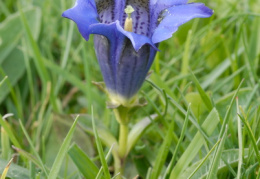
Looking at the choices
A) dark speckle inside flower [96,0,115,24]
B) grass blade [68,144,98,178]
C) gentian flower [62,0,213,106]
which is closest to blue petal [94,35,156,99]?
gentian flower [62,0,213,106]

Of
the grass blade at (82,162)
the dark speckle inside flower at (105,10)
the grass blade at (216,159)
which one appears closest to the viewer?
the grass blade at (216,159)

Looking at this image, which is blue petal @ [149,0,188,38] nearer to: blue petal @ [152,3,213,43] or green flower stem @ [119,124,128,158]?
blue petal @ [152,3,213,43]

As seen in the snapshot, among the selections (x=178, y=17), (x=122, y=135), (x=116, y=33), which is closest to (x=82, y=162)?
(x=122, y=135)

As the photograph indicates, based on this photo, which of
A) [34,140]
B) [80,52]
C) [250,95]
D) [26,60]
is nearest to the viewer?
[250,95]

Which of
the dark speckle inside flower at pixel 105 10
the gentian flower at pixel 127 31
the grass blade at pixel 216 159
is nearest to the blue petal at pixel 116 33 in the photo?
the gentian flower at pixel 127 31

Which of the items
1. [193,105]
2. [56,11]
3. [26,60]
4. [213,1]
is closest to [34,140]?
[26,60]

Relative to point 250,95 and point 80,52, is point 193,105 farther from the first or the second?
point 80,52

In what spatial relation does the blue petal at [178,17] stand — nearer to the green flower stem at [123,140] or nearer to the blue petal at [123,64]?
the blue petal at [123,64]
